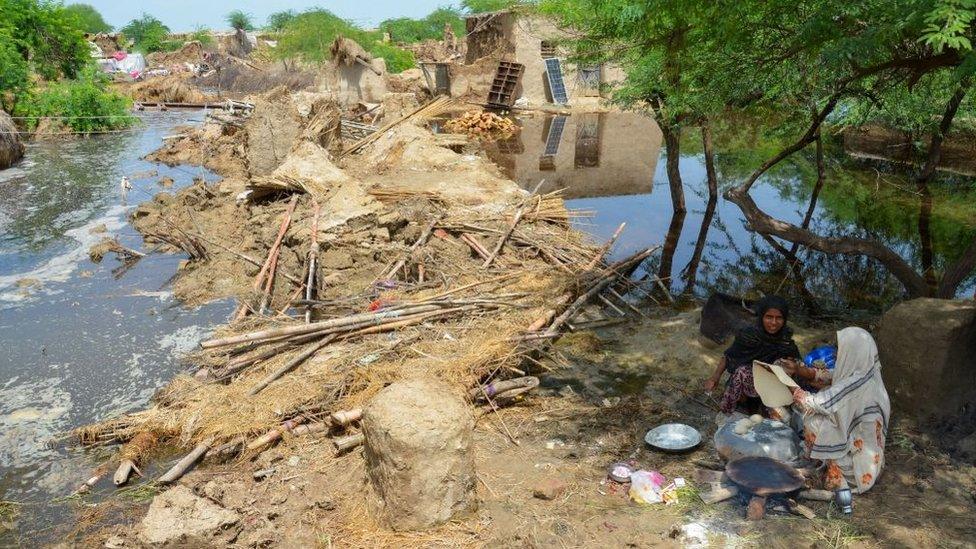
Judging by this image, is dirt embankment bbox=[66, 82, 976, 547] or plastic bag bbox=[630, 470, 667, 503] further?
plastic bag bbox=[630, 470, 667, 503]

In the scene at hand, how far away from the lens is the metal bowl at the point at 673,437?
5.34 m

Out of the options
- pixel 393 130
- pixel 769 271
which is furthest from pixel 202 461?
pixel 393 130

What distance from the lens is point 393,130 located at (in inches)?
701

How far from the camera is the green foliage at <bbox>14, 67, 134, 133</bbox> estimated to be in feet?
75.5

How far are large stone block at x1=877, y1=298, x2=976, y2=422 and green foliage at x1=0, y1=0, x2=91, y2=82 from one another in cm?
2880

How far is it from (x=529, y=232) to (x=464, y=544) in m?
6.51

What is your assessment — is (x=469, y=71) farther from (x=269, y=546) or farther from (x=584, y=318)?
(x=269, y=546)

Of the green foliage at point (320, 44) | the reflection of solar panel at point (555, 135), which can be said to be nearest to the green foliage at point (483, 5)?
the green foliage at point (320, 44)

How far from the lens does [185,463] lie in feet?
18.3

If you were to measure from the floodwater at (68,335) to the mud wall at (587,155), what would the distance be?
24.6 feet

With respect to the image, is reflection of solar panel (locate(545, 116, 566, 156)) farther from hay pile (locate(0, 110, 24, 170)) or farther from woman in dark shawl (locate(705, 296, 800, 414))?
woman in dark shawl (locate(705, 296, 800, 414))

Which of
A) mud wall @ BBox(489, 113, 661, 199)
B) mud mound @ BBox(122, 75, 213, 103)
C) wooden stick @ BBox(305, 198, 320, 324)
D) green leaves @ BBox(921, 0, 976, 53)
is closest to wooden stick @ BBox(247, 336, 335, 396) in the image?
wooden stick @ BBox(305, 198, 320, 324)

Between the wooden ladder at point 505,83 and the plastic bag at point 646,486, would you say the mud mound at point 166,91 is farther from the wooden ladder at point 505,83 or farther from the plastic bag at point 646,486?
the plastic bag at point 646,486

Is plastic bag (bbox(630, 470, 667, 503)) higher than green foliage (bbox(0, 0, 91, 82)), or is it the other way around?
green foliage (bbox(0, 0, 91, 82))
